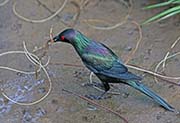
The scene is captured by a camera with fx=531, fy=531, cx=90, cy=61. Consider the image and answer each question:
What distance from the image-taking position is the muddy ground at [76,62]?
119 inches

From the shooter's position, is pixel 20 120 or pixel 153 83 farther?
pixel 153 83

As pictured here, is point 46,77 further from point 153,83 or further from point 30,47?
point 153,83

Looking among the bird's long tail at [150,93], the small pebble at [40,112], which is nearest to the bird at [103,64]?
the bird's long tail at [150,93]

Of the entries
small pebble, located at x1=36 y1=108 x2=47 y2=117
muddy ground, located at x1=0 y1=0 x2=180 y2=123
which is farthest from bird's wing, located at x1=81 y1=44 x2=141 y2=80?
small pebble, located at x1=36 y1=108 x2=47 y2=117

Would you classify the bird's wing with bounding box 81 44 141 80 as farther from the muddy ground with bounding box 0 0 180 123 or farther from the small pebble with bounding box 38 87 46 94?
the small pebble with bounding box 38 87 46 94

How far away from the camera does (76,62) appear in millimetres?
3521

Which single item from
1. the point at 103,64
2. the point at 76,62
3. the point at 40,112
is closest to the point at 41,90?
the point at 40,112

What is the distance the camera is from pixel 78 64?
3498mm

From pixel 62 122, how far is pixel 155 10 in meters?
1.53

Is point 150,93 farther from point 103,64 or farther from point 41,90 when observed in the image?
point 41,90

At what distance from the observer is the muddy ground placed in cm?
304

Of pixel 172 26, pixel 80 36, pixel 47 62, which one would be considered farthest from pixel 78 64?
pixel 172 26

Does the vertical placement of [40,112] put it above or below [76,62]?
below

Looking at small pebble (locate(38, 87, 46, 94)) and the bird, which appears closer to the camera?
the bird
